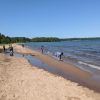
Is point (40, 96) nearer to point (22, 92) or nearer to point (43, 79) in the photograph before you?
point (22, 92)

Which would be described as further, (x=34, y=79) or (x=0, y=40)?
(x=0, y=40)

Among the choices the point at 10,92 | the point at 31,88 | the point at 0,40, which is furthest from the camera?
the point at 0,40

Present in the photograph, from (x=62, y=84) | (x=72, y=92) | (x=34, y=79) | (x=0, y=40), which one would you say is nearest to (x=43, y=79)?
(x=34, y=79)

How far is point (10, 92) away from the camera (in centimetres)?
1327

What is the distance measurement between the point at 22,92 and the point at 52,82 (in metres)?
3.50

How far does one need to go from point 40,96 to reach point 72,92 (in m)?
2.18

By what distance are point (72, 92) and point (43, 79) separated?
13.7ft

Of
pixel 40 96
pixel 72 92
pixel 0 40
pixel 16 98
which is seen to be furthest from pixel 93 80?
pixel 0 40

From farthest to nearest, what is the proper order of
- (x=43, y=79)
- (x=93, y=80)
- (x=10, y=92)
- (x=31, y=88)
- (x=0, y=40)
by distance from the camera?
(x=0, y=40) → (x=93, y=80) → (x=43, y=79) → (x=31, y=88) → (x=10, y=92)

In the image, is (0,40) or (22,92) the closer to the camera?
(22,92)

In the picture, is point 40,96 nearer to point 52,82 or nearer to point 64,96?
point 64,96

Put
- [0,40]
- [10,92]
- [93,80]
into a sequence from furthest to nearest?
[0,40] < [93,80] < [10,92]

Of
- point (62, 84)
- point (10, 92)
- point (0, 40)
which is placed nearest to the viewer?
point (10, 92)

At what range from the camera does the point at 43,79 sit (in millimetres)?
17375
